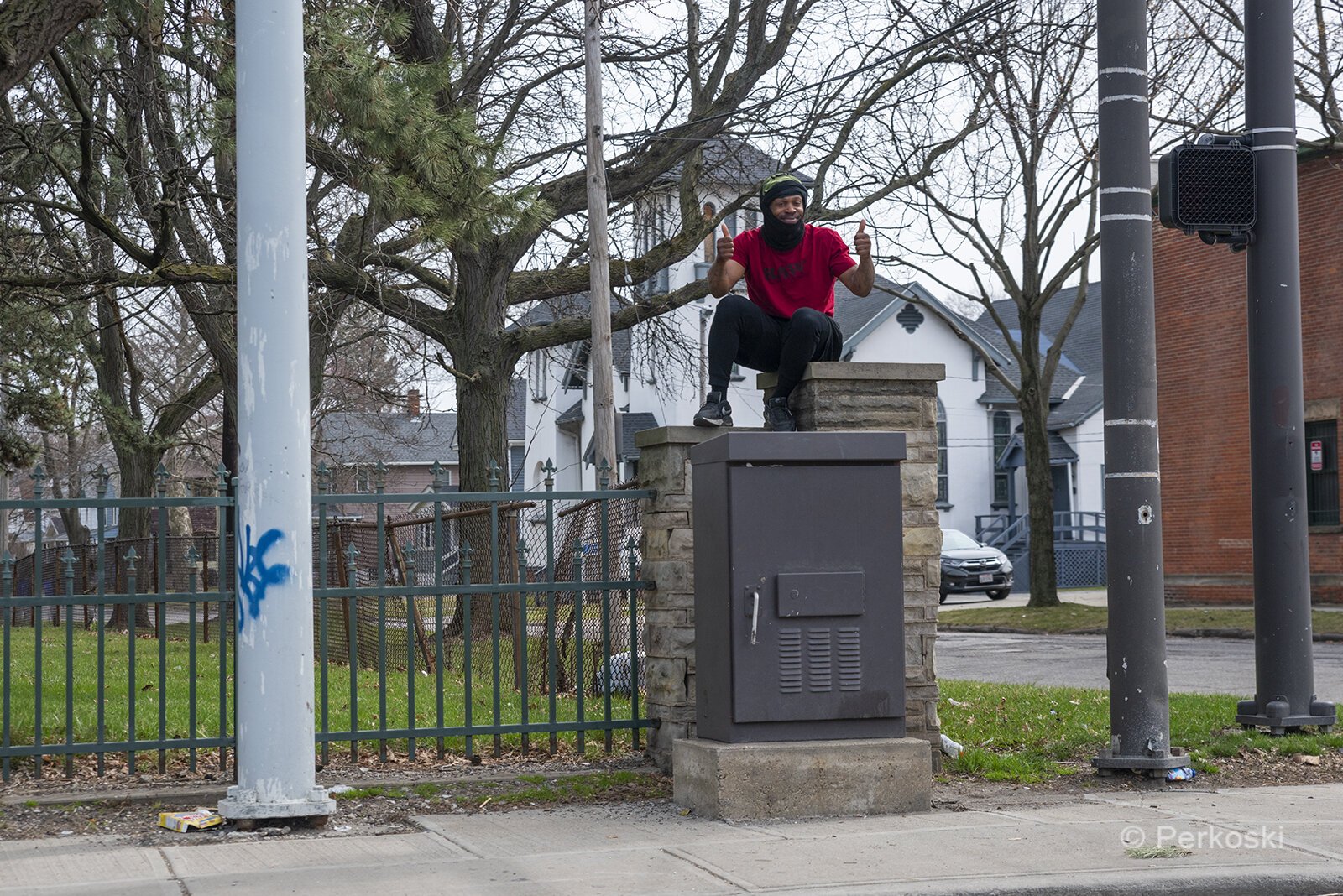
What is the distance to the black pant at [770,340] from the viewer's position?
23.8 feet

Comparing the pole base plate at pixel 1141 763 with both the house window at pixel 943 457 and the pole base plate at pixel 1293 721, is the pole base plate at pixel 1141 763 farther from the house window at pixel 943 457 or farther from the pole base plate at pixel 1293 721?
the house window at pixel 943 457

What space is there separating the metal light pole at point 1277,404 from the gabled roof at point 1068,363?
34.1 meters

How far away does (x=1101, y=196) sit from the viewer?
7.73 m

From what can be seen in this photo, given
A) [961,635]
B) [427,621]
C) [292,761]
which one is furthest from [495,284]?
[292,761]

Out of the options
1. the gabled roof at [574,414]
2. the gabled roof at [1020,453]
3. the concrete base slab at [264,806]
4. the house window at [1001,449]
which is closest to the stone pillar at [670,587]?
the concrete base slab at [264,806]

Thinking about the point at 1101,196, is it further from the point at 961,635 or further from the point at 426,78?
the point at 961,635

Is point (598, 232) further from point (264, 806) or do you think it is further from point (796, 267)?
point (264, 806)

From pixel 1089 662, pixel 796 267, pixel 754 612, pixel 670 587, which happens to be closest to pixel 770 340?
pixel 796 267

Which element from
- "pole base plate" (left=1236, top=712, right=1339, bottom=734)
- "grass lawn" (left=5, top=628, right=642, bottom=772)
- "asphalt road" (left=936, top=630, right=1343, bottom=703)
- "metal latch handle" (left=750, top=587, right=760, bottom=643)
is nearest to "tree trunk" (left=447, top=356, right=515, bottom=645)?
"grass lawn" (left=5, top=628, right=642, bottom=772)

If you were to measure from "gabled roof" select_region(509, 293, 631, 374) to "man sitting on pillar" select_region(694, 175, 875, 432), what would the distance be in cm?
1360

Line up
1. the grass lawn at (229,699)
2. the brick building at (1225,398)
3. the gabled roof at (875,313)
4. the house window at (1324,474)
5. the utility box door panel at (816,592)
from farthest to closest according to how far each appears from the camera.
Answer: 1. the gabled roof at (875,313)
2. the house window at (1324,474)
3. the brick building at (1225,398)
4. the grass lawn at (229,699)
5. the utility box door panel at (816,592)

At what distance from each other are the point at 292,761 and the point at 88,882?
1107 millimetres

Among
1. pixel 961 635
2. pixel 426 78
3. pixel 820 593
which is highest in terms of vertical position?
pixel 426 78

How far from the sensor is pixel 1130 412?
24.6ft
